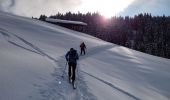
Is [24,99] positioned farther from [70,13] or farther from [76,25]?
[70,13]

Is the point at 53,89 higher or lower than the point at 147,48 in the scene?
higher

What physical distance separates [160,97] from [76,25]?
259ft

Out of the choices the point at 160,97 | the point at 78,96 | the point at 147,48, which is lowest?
the point at 147,48

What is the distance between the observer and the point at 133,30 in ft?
522

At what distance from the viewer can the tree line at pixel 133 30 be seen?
123381 mm

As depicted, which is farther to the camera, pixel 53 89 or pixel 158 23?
pixel 158 23

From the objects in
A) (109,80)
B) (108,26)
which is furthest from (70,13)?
(109,80)

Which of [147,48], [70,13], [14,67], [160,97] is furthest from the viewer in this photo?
[70,13]

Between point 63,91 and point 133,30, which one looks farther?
point 133,30

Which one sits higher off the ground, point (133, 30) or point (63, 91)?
point (63, 91)

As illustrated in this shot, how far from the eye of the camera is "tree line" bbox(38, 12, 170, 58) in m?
123

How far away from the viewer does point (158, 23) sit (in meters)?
151

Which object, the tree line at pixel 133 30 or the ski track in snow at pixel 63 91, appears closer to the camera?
the ski track in snow at pixel 63 91

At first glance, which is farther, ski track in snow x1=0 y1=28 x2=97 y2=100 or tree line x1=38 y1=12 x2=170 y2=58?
tree line x1=38 y1=12 x2=170 y2=58
